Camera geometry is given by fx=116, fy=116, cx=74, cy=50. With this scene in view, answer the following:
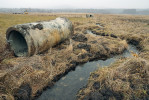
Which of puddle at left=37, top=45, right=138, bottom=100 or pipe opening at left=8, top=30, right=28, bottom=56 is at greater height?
pipe opening at left=8, top=30, right=28, bottom=56

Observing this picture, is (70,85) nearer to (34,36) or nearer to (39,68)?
(39,68)

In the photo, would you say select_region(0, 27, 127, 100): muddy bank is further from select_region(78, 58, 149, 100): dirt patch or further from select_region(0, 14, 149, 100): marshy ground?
select_region(78, 58, 149, 100): dirt patch

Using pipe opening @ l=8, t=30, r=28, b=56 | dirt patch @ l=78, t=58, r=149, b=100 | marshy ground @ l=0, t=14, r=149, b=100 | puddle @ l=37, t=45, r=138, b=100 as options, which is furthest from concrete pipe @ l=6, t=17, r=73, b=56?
dirt patch @ l=78, t=58, r=149, b=100

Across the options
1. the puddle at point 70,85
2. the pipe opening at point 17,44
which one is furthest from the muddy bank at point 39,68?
the pipe opening at point 17,44

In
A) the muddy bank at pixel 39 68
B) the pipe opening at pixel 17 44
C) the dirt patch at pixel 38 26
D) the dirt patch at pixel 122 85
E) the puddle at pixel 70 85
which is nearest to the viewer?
the dirt patch at pixel 122 85

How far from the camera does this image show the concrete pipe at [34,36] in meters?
5.15

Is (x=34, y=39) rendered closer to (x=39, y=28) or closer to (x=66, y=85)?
(x=39, y=28)

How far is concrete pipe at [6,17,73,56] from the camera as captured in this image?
5147 mm

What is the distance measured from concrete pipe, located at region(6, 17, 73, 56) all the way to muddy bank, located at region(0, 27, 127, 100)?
484mm

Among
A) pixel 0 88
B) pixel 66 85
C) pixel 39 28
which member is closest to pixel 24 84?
pixel 0 88

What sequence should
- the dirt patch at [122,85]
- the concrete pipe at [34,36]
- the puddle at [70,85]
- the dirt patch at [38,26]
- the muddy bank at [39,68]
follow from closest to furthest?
the dirt patch at [122,85] → the muddy bank at [39,68] → the puddle at [70,85] → the concrete pipe at [34,36] → the dirt patch at [38,26]

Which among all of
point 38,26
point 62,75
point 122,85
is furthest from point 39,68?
point 122,85

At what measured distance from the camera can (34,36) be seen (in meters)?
5.32

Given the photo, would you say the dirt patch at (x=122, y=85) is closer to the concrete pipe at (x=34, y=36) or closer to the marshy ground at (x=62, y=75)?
the marshy ground at (x=62, y=75)
